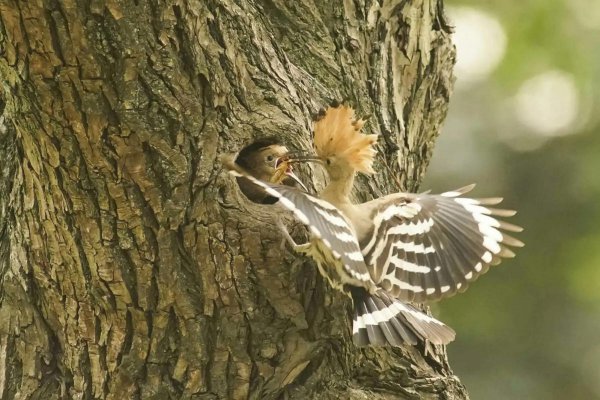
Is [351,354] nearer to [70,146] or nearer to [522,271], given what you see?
[70,146]

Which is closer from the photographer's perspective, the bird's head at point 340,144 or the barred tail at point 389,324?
the barred tail at point 389,324

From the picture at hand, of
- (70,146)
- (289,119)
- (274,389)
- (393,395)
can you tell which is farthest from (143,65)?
(393,395)

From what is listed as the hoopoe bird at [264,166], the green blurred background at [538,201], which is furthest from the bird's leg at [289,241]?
the green blurred background at [538,201]

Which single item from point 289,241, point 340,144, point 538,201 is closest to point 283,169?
point 340,144

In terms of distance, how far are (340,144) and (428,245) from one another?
440 millimetres

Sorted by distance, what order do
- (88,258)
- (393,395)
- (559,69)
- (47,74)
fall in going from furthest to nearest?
(559,69) < (393,395) < (88,258) < (47,74)

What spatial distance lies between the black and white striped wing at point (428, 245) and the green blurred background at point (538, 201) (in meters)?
2.40

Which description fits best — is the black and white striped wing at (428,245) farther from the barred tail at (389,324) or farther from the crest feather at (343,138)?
the crest feather at (343,138)

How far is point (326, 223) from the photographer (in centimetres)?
256

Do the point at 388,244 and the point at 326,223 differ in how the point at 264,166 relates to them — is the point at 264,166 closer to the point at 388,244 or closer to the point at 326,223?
the point at 388,244

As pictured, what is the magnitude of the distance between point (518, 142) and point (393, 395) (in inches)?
124

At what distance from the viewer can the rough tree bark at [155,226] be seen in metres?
2.45

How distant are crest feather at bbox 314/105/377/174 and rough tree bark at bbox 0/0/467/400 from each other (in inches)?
2.1

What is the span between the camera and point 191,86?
255cm
